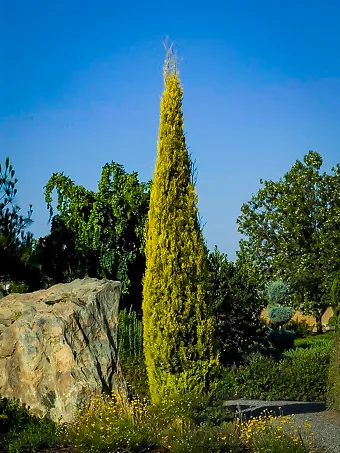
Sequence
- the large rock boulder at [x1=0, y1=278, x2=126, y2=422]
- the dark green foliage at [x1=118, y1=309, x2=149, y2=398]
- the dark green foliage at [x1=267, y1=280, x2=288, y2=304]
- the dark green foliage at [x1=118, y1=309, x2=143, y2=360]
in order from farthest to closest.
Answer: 1. the dark green foliage at [x1=267, y1=280, x2=288, y2=304]
2. the dark green foliage at [x1=118, y1=309, x2=143, y2=360]
3. the dark green foliage at [x1=118, y1=309, x2=149, y2=398]
4. the large rock boulder at [x1=0, y1=278, x2=126, y2=422]

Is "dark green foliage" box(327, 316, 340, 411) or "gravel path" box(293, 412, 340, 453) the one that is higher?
"dark green foliage" box(327, 316, 340, 411)

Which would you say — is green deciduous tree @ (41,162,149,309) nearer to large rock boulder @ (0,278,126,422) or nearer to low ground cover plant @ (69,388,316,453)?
large rock boulder @ (0,278,126,422)

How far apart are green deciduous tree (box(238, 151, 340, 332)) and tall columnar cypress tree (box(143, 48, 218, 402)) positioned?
22608 mm

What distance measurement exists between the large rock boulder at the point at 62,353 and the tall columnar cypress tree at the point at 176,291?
0.64 metres

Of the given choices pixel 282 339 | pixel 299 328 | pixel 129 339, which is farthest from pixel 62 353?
pixel 299 328

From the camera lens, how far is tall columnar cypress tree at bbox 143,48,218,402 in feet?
30.0

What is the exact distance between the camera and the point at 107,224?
684 inches

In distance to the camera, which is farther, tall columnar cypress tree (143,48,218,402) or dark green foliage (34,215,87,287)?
dark green foliage (34,215,87,287)

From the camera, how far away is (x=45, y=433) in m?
7.71

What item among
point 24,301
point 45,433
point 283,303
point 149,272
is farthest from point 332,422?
point 283,303

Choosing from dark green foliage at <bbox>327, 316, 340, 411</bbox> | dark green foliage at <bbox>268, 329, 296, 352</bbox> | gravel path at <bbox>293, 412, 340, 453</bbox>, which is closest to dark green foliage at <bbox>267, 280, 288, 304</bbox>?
dark green foliage at <bbox>268, 329, 296, 352</bbox>

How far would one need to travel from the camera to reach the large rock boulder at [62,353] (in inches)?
343

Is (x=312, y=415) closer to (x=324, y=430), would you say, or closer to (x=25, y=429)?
(x=324, y=430)

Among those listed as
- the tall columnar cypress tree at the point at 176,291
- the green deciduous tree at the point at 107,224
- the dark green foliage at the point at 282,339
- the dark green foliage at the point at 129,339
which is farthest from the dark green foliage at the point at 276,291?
the tall columnar cypress tree at the point at 176,291
